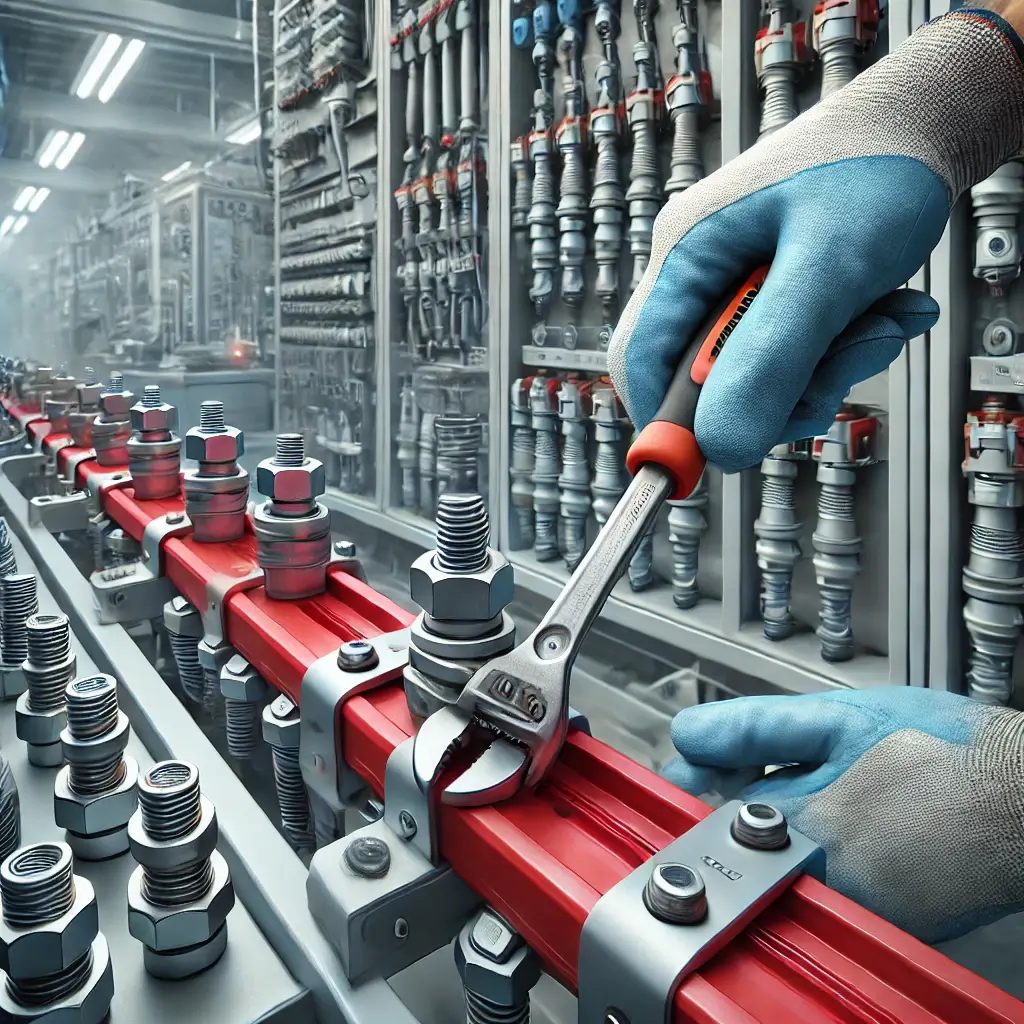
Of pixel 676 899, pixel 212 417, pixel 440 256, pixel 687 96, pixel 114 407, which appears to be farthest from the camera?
pixel 440 256

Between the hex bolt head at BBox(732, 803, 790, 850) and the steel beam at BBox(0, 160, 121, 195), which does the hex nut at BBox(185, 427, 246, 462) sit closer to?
the hex bolt head at BBox(732, 803, 790, 850)

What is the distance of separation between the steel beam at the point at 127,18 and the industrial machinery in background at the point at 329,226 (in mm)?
767

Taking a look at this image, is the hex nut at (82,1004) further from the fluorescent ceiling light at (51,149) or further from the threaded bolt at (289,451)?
the fluorescent ceiling light at (51,149)

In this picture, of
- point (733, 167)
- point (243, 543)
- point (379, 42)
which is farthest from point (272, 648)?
point (379, 42)

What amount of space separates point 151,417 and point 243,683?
48cm

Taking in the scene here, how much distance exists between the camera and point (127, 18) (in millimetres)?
2168

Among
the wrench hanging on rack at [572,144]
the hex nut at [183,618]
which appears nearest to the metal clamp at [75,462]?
the hex nut at [183,618]

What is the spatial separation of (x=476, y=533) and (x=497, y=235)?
2.03 meters

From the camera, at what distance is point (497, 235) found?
2342mm

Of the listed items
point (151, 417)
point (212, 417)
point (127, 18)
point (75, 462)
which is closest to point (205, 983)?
point (212, 417)

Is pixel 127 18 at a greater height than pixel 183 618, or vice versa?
pixel 127 18

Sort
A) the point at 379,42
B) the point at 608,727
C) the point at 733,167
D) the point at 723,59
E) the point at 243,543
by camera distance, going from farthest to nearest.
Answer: the point at 379,42 → the point at 723,59 → the point at 608,727 → the point at 243,543 → the point at 733,167

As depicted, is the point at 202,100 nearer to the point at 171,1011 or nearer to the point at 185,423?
the point at 185,423

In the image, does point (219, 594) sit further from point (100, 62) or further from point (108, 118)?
point (100, 62)
